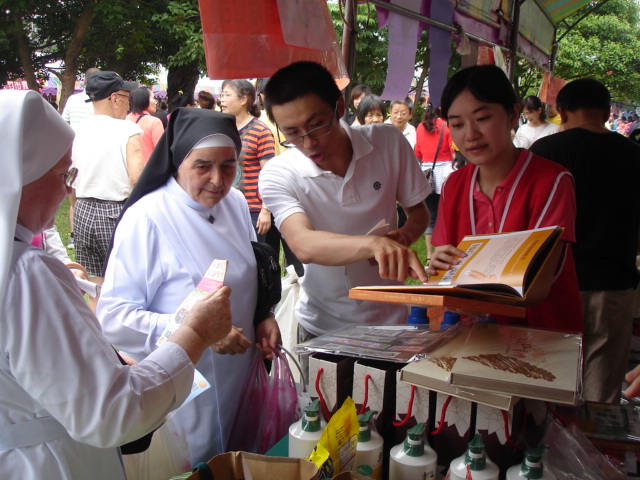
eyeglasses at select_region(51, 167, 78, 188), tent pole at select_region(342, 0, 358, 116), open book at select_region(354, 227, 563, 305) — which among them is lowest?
open book at select_region(354, 227, 563, 305)

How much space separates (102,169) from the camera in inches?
178

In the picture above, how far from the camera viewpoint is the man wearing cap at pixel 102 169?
14.6 ft

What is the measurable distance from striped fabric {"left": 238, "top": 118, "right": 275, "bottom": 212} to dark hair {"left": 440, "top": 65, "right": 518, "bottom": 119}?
289 cm

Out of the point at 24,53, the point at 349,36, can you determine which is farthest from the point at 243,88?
the point at 24,53

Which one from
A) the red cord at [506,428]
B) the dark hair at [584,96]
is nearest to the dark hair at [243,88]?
the dark hair at [584,96]

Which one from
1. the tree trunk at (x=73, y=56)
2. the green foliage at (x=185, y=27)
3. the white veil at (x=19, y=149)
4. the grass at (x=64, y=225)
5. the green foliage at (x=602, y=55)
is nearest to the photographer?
the white veil at (x=19, y=149)

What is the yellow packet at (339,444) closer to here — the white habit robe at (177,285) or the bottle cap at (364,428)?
the bottle cap at (364,428)

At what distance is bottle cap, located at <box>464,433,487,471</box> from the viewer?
4.01 feet

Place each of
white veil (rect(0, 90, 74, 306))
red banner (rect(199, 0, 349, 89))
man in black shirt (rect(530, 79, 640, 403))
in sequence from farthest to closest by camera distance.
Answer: man in black shirt (rect(530, 79, 640, 403)), red banner (rect(199, 0, 349, 89)), white veil (rect(0, 90, 74, 306))

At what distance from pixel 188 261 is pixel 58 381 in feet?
3.01

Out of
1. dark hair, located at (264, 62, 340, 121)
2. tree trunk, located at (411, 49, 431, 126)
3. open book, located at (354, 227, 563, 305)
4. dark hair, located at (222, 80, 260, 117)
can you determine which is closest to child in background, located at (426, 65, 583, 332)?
open book, located at (354, 227, 563, 305)

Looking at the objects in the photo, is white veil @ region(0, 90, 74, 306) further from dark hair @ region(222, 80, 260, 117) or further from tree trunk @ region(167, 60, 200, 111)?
tree trunk @ region(167, 60, 200, 111)

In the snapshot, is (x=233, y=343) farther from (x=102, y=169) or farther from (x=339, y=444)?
(x=102, y=169)

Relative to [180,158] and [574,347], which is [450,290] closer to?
[574,347]
